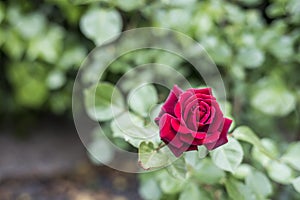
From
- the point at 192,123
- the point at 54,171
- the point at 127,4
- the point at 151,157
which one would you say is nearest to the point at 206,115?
the point at 192,123

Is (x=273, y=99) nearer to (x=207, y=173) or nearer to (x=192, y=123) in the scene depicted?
(x=207, y=173)

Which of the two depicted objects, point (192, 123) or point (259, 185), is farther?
point (259, 185)

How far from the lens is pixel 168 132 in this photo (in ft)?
2.25

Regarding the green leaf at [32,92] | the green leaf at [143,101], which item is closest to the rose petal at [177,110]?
the green leaf at [143,101]

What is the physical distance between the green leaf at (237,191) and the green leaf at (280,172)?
0.24 ft

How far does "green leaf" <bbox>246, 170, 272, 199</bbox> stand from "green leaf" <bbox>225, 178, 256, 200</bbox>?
0.02 metres

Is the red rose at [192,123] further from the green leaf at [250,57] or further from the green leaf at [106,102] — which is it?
the green leaf at [250,57]

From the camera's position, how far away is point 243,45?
129 centimetres

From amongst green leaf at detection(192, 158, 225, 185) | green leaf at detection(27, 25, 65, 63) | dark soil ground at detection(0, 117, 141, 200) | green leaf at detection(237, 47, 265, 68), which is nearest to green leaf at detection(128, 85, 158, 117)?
green leaf at detection(192, 158, 225, 185)

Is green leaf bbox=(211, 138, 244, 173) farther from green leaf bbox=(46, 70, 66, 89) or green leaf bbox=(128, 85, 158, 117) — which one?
green leaf bbox=(46, 70, 66, 89)

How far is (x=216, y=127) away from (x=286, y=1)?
63cm

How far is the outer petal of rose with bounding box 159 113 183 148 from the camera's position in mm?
683

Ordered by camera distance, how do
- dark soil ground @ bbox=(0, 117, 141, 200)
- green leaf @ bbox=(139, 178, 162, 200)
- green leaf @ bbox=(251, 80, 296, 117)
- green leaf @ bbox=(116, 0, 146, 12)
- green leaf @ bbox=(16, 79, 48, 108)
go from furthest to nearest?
1. dark soil ground @ bbox=(0, 117, 141, 200)
2. green leaf @ bbox=(16, 79, 48, 108)
3. green leaf @ bbox=(251, 80, 296, 117)
4. green leaf @ bbox=(116, 0, 146, 12)
5. green leaf @ bbox=(139, 178, 162, 200)

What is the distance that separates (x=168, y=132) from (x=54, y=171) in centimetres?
143
